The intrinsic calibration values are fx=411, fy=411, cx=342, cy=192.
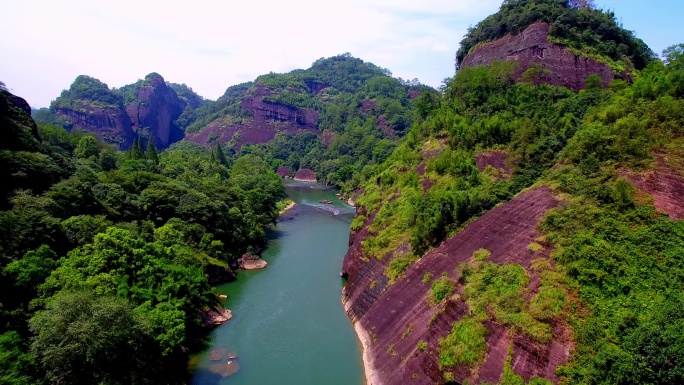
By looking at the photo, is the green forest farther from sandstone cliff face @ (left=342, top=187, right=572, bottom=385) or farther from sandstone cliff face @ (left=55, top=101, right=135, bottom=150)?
sandstone cliff face @ (left=55, top=101, right=135, bottom=150)

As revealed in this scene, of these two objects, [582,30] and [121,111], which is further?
[121,111]

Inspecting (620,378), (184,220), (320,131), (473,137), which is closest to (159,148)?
(320,131)

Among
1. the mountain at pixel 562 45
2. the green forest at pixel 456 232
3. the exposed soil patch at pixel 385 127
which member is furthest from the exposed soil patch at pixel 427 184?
the exposed soil patch at pixel 385 127

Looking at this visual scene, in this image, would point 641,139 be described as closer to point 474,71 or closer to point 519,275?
point 519,275

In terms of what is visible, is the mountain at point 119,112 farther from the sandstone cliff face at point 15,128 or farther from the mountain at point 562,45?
the mountain at point 562,45

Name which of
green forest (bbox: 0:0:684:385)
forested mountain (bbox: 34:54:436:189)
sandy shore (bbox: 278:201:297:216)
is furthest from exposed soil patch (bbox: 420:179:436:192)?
forested mountain (bbox: 34:54:436:189)

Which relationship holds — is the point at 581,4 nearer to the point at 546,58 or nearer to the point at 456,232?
the point at 546,58

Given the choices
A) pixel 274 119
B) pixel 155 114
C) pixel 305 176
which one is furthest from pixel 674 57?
pixel 155 114
